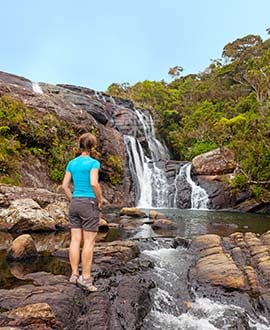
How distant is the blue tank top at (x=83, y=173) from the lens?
4.82 metres

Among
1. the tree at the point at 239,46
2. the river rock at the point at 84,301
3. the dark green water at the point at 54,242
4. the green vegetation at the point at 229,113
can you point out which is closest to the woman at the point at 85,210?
the river rock at the point at 84,301

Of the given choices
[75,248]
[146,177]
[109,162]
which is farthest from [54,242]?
[146,177]

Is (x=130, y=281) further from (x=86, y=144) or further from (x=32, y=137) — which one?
(x=32, y=137)

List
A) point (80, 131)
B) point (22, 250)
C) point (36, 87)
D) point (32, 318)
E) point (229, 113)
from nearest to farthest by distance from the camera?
point (32, 318) → point (22, 250) → point (80, 131) → point (36, 87) → point (229, 113)

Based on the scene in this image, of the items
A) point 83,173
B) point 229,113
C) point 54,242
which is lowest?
point 54,242

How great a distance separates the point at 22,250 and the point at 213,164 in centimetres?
2040

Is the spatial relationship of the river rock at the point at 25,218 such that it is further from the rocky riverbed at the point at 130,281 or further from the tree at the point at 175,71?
the tree at the point at 175,71

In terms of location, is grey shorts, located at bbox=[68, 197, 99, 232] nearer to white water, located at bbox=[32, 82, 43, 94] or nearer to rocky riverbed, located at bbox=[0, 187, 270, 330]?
rocky riverbed, located at bbox=[0, 187, 270, 330]

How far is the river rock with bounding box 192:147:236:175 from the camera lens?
25453 mm

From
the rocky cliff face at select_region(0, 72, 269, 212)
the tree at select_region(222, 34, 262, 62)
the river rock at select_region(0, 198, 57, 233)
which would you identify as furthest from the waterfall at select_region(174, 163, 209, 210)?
the tree at select_region(222, 34, 262, 62)

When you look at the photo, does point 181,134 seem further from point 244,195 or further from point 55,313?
point 55,313

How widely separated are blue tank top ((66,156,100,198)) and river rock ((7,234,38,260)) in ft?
9.18

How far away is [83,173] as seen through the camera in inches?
191

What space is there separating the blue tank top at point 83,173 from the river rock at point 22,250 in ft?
9.18
